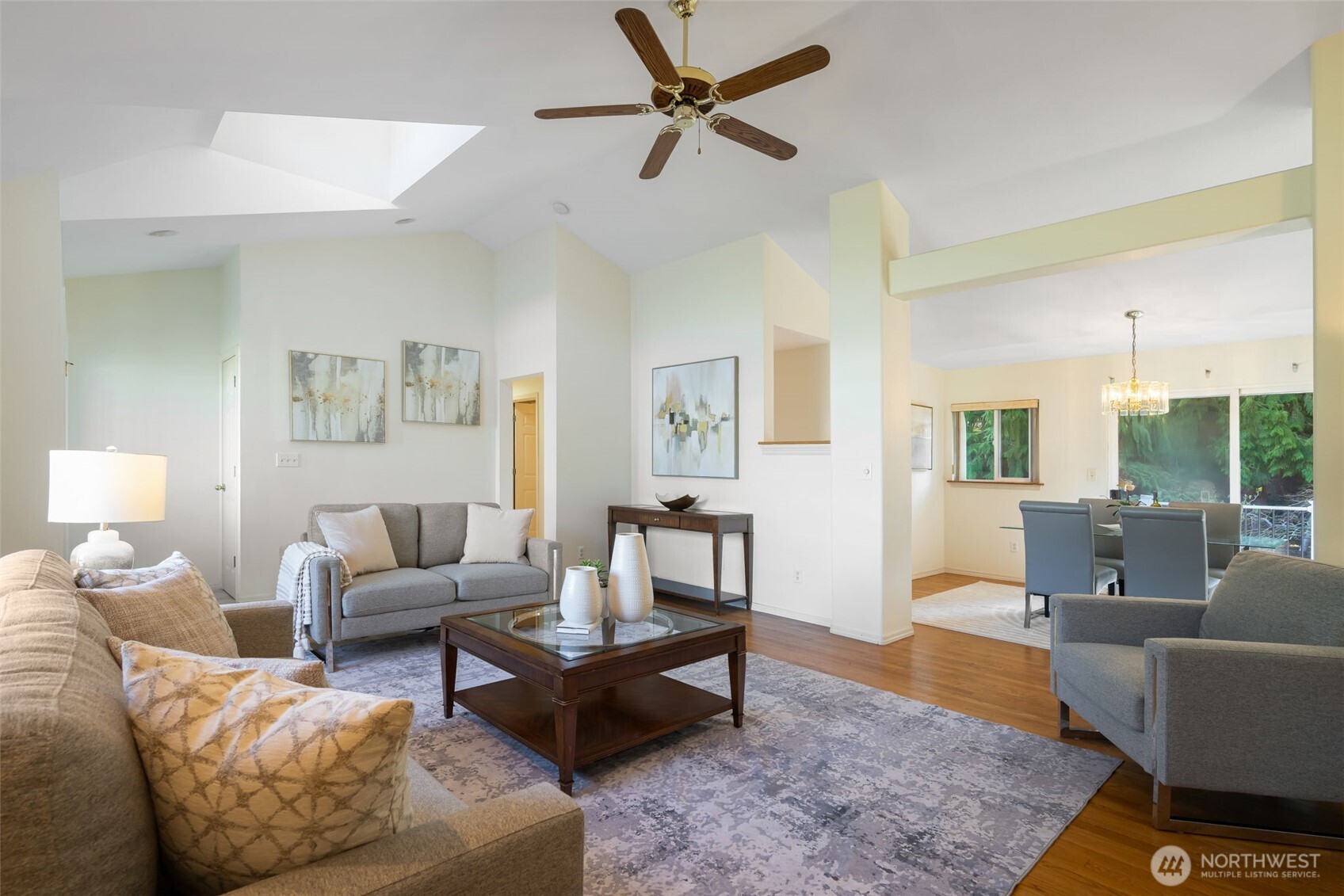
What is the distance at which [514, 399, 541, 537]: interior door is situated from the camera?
691 centimetres

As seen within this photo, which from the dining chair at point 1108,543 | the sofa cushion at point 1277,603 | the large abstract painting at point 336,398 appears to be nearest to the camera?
the sofa cushion at point 1277,603

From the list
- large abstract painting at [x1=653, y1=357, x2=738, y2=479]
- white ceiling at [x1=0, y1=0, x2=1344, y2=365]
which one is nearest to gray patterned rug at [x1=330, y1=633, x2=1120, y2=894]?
large abstract painting at [x1=653, y1=357, x2=738, y2=479]

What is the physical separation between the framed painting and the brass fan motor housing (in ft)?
15.7

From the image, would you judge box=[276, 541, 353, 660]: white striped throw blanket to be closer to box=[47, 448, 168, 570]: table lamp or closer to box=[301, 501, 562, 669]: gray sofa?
box=[301, 501, 562, 669]: gray sofa

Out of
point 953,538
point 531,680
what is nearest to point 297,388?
point 531,680

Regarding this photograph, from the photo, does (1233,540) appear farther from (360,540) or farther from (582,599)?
(360,540)

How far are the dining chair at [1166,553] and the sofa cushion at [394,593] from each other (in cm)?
421

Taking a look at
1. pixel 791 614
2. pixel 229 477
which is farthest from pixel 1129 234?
pixel 229 477

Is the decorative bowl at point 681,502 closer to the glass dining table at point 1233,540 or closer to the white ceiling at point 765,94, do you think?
the white ceiling at point 765,94

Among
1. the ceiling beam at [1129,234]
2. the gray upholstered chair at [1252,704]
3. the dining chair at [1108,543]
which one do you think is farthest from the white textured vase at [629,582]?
the dining chair at [1108,543]

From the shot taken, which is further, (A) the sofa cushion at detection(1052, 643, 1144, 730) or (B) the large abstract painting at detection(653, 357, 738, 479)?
(B) the large abstract painting at detection(653, 357, 738, 479)

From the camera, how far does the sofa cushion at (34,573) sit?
Answer: 133cm

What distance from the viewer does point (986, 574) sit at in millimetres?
6797

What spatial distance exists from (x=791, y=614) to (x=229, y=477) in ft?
15.2
